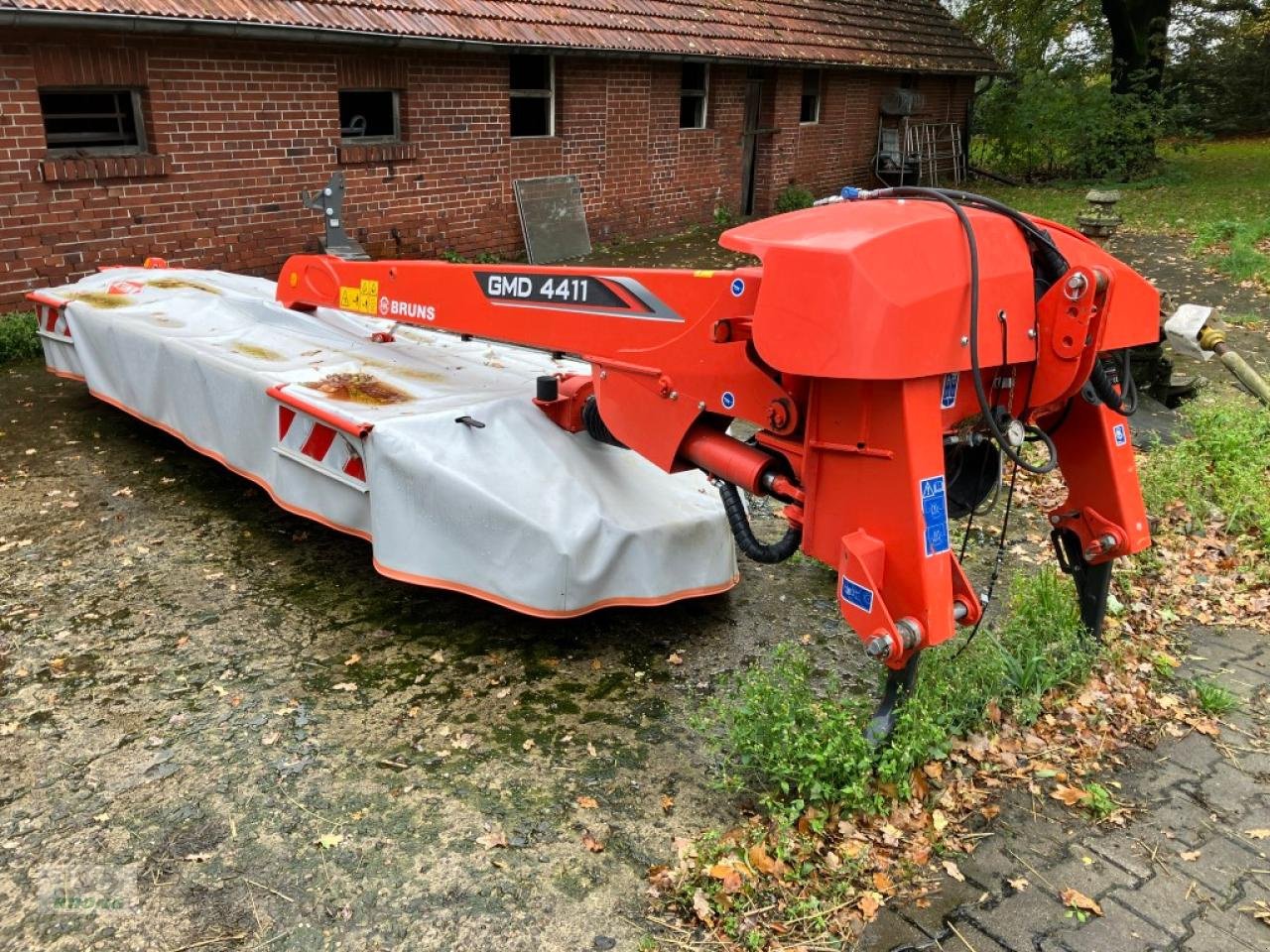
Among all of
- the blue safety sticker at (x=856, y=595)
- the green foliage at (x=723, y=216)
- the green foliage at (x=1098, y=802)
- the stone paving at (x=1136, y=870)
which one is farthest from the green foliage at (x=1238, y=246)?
the blue safety sticker at (x=856, y=595)

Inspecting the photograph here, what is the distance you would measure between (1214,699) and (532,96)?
976cm

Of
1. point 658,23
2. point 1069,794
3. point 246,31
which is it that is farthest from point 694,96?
point 1069,794

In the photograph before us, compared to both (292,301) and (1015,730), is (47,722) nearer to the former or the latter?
(292,301)

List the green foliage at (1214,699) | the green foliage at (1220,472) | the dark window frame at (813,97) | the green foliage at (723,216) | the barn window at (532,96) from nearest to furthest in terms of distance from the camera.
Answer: the green foliage at (1214,699)
the green foliage at (1220,472)
the barn window at (532,96)
the green foliage at (723,216)
the dark window frame at (813,97)

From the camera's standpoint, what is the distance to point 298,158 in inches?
366

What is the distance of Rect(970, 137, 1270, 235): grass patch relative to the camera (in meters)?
16.3

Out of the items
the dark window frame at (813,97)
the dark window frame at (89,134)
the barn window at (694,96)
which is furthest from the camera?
the dark window frame at (813,97)

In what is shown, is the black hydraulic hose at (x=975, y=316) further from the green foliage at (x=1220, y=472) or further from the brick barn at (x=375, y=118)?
the brick barn at (x=375, y=118)

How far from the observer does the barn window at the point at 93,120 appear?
7.77 metres

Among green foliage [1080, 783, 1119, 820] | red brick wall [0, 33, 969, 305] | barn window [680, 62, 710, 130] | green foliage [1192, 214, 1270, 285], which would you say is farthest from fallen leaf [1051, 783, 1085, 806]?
barn window [680, 62, 710, 130]

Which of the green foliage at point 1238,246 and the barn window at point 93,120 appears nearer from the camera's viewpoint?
the barn window at point 93,120

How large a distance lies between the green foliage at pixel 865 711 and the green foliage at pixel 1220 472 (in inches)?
71.6

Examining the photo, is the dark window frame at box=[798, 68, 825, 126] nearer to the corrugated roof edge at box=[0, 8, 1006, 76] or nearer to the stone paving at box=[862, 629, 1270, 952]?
the corrugated roof edge at box=[0, 8, 1006, 76]

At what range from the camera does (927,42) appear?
19.2 meters
